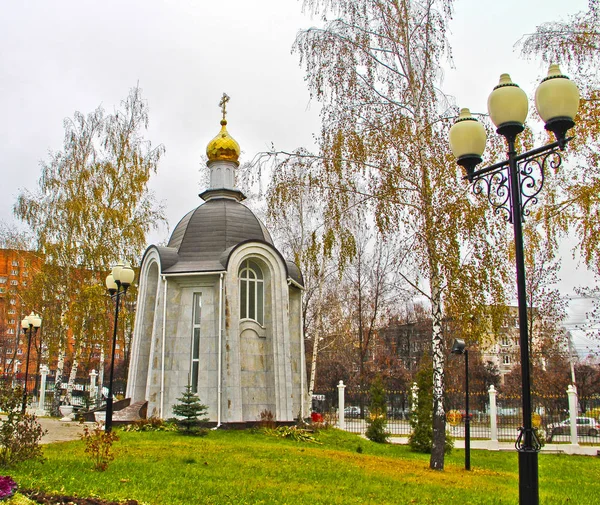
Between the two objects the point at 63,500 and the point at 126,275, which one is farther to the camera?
the point at 126,275

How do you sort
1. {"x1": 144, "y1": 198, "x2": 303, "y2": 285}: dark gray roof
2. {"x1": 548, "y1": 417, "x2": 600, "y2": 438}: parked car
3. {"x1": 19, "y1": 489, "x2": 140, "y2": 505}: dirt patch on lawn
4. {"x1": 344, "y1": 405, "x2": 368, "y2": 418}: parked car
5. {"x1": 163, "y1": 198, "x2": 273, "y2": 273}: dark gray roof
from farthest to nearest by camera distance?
{"x1": 344, "y1": 405, "x2": 368, "y2": 418}: parked car, {"x1": 548, "y1": 417, "x2": 600, "y2": 438}: parked car, {"x1": 163, "y1": 198, "x2": 273, "y2": 273}: dark gray roof, {"x1": 144, "y1": 198, "x2": 303, "y2": 285}: dark gray roof, {"x1": 19, "y1": 489, "x2": 140, "y2": 505}: dirt patch on lawn

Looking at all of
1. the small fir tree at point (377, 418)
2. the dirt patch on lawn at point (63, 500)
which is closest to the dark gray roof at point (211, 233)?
the small fir tree at point (377, 418)

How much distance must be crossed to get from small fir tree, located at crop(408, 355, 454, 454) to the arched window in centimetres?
546

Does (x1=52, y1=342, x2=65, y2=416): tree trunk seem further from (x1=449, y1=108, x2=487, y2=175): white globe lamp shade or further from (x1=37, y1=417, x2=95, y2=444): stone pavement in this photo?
(x1=449, y1=108, x2=487, y2=175): white globe lamp shade

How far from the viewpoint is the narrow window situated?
1595 centimetres

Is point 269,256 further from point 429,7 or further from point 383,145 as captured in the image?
point 429,7

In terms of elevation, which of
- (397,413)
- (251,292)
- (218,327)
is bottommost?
(397,413)

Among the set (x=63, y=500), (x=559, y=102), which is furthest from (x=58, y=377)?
(x=559, y=102)

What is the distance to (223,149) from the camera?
19266mm

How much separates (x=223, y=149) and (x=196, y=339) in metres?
6.91

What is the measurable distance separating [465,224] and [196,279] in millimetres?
9456

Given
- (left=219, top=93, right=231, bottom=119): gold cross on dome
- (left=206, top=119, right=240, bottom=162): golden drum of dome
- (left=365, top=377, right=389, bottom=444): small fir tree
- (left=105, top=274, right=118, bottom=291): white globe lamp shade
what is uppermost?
(left=219, top=93, right=231, bottom=119): gold cross on dome

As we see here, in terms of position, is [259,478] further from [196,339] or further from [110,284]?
[196,339]

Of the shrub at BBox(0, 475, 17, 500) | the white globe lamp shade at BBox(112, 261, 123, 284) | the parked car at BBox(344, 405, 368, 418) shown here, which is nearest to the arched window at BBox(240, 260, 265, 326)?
the white globe lamp shade at BBox(112, 261, 123, 284)
